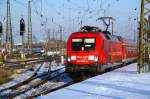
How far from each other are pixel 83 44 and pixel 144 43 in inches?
158

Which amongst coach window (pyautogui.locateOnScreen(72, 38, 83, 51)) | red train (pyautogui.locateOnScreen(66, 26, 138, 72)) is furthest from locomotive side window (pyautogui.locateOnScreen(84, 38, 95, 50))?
coach window (pyautogui.locateOnScreen(72, 38, 83, 51))

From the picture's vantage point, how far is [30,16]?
55.2 meters

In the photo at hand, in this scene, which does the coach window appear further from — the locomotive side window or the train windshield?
the locomotive side window

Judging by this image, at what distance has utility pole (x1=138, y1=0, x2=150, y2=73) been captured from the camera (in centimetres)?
2283

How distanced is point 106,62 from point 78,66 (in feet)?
9.00

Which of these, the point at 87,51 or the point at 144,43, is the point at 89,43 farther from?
the point at 144,43

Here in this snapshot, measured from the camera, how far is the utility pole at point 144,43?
22.8m

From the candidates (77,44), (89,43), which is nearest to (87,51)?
(89,43)

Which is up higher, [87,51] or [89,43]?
[89,43]

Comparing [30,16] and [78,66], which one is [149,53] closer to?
[78,66]

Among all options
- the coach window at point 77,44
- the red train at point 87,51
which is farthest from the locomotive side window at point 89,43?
the coach window at point 77,44

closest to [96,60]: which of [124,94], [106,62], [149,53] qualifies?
[106,62]

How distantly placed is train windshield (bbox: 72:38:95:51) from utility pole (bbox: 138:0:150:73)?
2.84m

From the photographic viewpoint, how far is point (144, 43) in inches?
960
